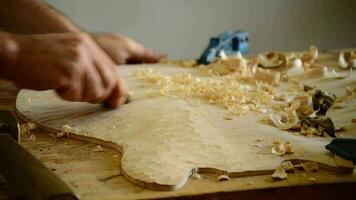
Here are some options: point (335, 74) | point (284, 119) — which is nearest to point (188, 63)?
point (335, 74)

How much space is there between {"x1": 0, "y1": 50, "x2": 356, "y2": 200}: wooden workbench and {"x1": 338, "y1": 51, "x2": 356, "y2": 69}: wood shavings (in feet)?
2.12

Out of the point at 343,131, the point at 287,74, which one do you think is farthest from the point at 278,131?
the point at 287,74

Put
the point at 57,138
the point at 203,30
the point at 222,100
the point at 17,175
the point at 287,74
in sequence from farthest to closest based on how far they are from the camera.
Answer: the point at 203,30, the point at 287,74, the point at 222,100, the point at 57,138, the point at 17,175

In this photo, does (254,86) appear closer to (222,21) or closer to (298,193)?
(298,193)

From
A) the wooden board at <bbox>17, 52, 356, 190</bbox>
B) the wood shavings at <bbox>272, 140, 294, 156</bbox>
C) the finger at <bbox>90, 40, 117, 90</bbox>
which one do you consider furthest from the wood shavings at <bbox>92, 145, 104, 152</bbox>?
the wood shavings at <bbox>272, 140, 294, 156</bbox>

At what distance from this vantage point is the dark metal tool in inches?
20.1

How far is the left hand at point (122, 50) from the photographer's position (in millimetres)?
1234

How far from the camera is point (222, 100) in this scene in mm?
939

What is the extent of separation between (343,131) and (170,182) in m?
0.35

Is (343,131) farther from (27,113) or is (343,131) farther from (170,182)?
(27,113)

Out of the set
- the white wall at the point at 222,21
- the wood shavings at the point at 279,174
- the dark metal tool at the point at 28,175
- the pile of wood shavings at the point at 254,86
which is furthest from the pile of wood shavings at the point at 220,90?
the white wall at the point at 222,21

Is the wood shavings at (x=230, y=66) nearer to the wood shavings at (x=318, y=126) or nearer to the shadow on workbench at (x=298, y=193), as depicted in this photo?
the wood shavings at (x=318, y=126)

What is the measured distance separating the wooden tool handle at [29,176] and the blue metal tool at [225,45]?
2.42 feet

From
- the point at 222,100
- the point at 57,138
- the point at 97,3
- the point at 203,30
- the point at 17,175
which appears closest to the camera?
the point at 17,175
